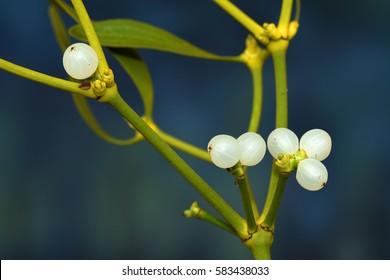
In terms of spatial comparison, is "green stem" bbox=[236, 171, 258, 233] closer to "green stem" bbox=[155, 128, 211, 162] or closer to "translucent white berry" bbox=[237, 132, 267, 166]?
"translucent white berry" bbox=[237, 132, 267, 166]

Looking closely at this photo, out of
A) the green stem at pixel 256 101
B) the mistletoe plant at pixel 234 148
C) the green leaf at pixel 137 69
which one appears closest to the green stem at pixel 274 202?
the mistletoe plant at pixel 234 148

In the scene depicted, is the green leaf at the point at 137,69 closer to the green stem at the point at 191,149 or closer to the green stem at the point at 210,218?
the green stem at the point at 191,149

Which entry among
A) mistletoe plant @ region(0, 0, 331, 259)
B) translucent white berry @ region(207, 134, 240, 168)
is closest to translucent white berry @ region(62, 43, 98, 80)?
mistletoe plant @ region(0, 0, 331, 259)

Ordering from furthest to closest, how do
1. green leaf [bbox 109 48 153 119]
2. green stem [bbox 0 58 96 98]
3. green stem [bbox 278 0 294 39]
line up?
green leaf [bbox 109 48 153 119] → green stem [bbox 278 0 294 39] → green stem [bbox 0 58 96 98]

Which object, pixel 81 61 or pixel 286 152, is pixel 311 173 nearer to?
pixel 286 152

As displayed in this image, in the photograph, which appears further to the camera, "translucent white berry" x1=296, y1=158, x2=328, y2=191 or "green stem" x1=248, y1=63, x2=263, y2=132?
"green stem" x1=248, y1=63, x2=263, y2=132
